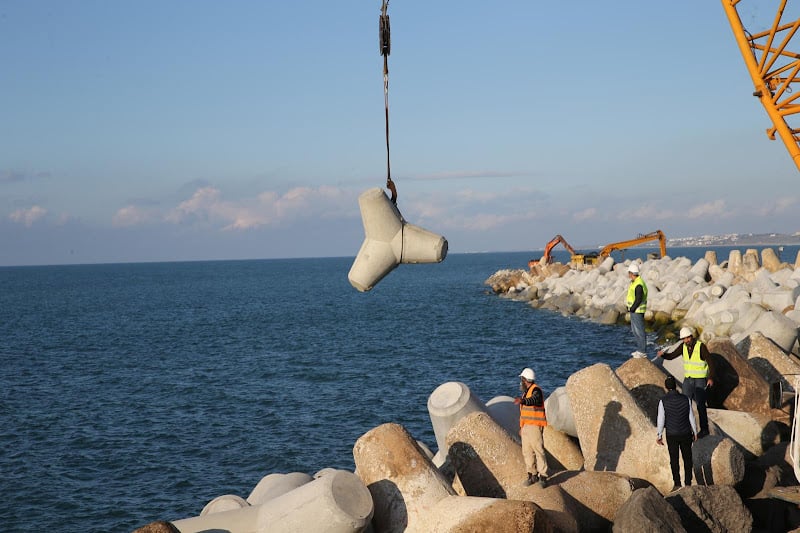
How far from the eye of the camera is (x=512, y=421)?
13055 millimetres

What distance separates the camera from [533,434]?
10047 millimetres

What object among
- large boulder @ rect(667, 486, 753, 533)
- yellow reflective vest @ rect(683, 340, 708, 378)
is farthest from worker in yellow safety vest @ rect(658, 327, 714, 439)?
large boulder @ rect(667, 486, 753, 533)

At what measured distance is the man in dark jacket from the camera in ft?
33.6

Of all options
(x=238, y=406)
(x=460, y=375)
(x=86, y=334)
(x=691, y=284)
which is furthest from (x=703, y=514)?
(x=86, y=334)

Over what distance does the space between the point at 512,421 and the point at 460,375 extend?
17622 millimetres

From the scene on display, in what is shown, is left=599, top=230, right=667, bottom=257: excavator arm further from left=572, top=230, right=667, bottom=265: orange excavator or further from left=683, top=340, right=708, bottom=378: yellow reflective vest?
left=683, top=340, right=708, bottom=378: yellow reflective vest

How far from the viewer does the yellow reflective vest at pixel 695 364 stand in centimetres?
1224

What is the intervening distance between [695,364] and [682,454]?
236 cm

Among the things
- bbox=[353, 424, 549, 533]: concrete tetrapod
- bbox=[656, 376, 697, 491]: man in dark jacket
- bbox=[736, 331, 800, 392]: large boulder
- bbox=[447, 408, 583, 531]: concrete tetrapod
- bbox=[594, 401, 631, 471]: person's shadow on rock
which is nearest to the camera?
bbox=[353, 424, 549, 533]: concrete tetrapod

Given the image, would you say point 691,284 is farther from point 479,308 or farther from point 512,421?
point 512,421

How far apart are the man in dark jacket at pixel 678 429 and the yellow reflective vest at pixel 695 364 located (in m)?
2.07

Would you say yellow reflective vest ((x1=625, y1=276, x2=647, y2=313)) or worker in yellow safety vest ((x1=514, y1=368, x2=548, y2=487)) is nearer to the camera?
worker in yellow safety vest ((x1=514, y1=368, x2=548, y2=487))

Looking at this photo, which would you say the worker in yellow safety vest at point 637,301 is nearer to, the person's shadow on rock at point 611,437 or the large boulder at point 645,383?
the large boulder at point 645,383

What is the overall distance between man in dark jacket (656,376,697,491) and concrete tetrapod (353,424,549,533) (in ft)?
9.80
